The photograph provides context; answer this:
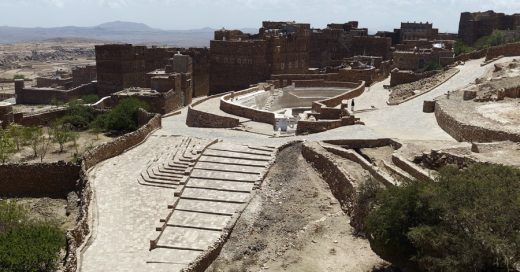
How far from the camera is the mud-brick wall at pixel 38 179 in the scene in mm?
23031

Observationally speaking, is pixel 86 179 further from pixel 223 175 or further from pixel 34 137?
pixel 34 137

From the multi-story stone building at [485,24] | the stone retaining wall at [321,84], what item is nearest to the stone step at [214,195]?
the stone retaining wall at [321,84]

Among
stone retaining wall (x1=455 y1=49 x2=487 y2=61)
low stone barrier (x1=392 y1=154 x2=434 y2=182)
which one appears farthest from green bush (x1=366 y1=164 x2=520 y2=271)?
stone retaining wall (x1=455 y1=49 x2=487 y2=61)

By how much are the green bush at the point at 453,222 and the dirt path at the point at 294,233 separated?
68.2 inches

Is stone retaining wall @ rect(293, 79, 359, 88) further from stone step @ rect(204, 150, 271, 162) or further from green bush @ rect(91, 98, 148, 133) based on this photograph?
stone step @ rect(204, 150, 271, 162)

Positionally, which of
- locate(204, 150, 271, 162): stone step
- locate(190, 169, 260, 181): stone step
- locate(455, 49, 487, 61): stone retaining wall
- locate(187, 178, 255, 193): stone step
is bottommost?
locate(187, 178, 255, 193): stone step

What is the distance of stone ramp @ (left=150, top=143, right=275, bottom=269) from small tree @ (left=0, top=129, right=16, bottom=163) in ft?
31.9

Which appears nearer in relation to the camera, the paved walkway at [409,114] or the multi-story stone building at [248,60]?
the paved walkway at [409,114]

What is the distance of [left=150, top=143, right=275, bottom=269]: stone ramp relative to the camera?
17.6 meters

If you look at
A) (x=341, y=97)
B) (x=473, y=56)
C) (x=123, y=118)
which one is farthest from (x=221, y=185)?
(x=473, y=56)

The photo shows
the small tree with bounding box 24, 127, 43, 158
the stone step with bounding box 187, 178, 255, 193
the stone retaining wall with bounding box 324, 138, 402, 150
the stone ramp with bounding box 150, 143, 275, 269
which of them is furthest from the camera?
the small tree with bounding box 24, 127, 43, 158

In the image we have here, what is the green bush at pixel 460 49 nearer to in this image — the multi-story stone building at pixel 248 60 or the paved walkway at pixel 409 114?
the paved walkway at pixel 409 114

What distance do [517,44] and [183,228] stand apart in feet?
118

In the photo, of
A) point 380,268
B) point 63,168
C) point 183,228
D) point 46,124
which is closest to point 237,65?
point 46,124
